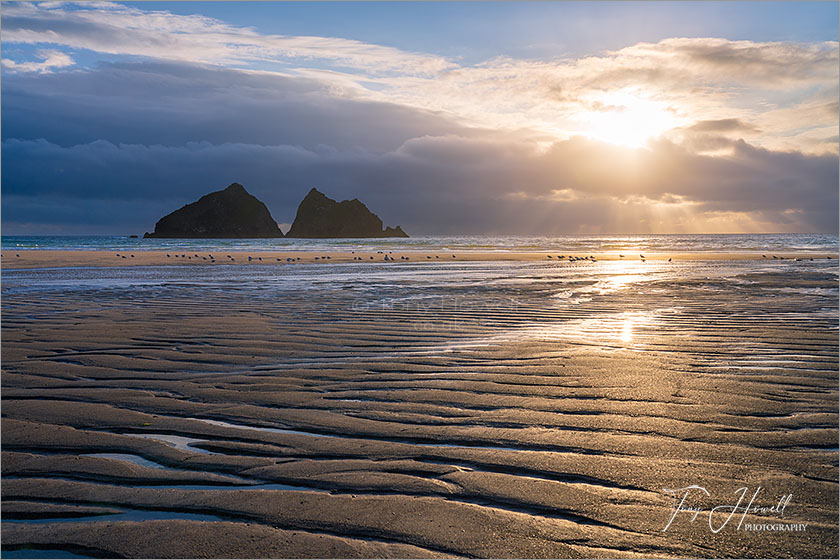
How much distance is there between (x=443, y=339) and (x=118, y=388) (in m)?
4.27

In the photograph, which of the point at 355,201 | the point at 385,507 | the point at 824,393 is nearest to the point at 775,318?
the point at 824,393

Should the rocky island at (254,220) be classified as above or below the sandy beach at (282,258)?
above

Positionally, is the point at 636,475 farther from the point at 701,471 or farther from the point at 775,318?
the point at 775,318

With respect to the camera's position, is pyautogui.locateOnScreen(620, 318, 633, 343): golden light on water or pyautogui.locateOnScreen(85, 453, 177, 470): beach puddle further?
pyautogui.locateOnScreen(620, 318, 633, 343): golden light on water

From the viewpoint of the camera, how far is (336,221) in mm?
154750

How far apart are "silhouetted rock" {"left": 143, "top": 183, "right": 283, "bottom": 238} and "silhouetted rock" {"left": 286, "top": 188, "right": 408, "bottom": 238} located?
7.50 metres

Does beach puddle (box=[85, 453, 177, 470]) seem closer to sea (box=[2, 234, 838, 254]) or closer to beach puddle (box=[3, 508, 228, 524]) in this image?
beach puddle (box=[3, 508, 228, 524])

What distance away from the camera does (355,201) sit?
160m

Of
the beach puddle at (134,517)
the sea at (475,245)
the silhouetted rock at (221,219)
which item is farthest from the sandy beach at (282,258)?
the silhouetted rock at (221,219)

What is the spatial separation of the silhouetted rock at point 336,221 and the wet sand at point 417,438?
145155 millimetres

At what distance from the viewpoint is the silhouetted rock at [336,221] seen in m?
154

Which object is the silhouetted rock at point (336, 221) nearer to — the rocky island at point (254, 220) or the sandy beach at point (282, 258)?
the rocky island at point (254, 220)

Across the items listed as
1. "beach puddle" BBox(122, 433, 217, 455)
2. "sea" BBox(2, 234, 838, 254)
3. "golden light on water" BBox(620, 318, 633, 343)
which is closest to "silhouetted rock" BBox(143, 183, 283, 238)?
"sea" BBox(2, 234, 838, 254)

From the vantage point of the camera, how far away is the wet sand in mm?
3178
